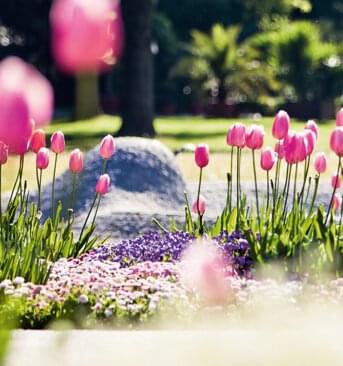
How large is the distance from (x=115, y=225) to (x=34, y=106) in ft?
19.8

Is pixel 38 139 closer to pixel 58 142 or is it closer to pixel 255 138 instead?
pixel 58 142

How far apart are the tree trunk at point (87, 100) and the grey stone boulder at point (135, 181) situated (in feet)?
69.8

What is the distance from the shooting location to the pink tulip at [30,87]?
69.7 inches

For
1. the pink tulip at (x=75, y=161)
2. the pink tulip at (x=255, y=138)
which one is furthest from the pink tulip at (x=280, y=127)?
the pink tulip at (x=75, y=161)

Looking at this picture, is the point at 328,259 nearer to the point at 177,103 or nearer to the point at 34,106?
the point at 34,106

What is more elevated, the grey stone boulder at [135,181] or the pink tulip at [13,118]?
the pink tulip at [13,118]

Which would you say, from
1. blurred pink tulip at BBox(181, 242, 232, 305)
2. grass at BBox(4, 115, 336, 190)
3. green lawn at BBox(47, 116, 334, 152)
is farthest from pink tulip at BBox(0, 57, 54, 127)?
green lawn at BBox(47, 116, 334, 152)

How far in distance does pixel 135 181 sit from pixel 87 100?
72.0ft

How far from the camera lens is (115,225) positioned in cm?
782

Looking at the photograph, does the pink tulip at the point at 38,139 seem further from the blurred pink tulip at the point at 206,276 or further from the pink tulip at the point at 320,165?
the pink tulip at the point at 320,165

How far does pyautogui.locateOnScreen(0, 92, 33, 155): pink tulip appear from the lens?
184cm

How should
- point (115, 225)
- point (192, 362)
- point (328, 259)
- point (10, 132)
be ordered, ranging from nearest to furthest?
point (10, 132) < point (192, 362) < point (328, 259) < point (115, 225)

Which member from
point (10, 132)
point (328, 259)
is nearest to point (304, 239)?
point (328, 259)

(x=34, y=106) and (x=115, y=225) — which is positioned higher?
(x=34, y=106)
